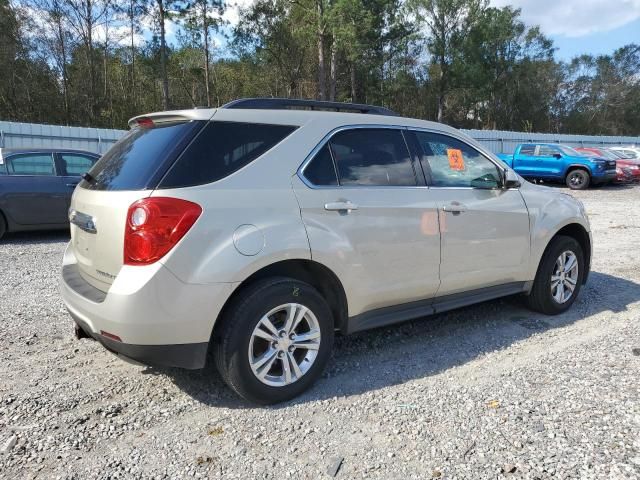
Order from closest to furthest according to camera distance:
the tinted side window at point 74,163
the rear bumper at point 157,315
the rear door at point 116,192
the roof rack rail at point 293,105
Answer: the rear bumper at point 157,315 < the rear door at point 116,192 < the roof rack rail at point 293,105 < the tinted side window at point 74,163

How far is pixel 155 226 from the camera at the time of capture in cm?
263

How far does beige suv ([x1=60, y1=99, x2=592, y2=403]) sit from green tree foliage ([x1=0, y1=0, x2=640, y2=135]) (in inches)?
1186

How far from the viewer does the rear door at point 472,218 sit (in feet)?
12.5

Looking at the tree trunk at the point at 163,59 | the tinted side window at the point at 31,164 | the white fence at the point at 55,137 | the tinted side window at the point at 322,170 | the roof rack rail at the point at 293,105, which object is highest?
the tree trunk at the point at 163,59

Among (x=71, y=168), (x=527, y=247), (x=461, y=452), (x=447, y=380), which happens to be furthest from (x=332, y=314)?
(x=71, y=168)

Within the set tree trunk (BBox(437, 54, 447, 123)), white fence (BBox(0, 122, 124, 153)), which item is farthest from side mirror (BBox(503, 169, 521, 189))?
tree trunk (BBox(437, 54, 447, 123))

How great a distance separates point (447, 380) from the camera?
341 cm

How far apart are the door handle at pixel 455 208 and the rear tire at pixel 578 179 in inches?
718

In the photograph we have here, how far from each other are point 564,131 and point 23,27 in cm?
5867

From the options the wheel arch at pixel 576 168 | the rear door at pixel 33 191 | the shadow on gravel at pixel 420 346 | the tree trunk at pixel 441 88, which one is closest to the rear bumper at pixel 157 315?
the shadow on gravel at pixel 420 346

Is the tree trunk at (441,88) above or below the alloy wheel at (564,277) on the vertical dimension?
above

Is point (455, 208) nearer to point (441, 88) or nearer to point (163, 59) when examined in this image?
point (163, 59)

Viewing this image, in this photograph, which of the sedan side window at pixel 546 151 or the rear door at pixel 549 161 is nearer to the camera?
the rear door at pixel 549 161

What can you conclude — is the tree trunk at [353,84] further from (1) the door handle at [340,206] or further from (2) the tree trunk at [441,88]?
(1) the door handle at [340,206]
